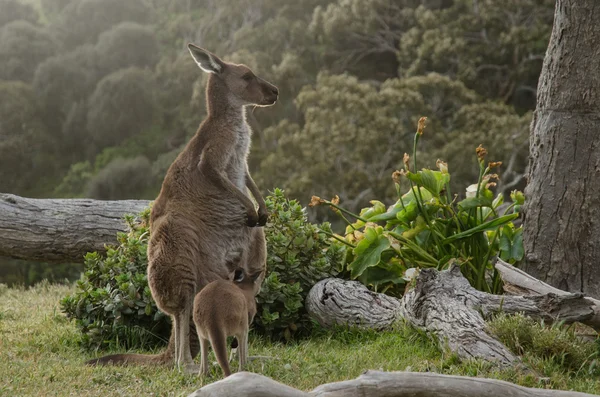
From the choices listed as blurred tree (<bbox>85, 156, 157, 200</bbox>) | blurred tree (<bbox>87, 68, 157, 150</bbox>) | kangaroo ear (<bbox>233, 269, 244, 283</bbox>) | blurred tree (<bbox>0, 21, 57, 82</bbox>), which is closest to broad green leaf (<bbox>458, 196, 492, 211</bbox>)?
kangaroo ear (<bbox>233, 269, 244, 283</bbox>)

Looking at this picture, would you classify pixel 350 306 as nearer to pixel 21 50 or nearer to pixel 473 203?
pixel 473 203

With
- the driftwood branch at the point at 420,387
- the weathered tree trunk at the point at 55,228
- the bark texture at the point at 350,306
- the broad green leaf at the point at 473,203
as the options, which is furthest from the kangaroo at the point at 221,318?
the weathered tree trunk at the point at 55,228

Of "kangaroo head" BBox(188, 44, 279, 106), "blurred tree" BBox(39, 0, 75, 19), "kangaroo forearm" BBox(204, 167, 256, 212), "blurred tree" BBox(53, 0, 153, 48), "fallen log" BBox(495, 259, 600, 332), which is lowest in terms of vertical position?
"fallen log" BBox(495, 259, 600, 332)

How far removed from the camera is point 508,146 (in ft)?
74.2

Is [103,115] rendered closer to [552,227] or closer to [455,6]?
[455,6]

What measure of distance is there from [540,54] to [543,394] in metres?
22.1

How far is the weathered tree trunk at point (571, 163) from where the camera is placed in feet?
23.2

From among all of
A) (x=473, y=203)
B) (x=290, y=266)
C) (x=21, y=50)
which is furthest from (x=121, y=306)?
(x=21, y=50)

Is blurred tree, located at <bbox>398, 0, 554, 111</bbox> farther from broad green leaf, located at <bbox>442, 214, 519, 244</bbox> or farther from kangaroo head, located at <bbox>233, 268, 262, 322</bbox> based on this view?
kangaroo head, located at <bbox>233, 268, 262, 322</bbox>

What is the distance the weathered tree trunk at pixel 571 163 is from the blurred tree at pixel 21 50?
27724 millimetres

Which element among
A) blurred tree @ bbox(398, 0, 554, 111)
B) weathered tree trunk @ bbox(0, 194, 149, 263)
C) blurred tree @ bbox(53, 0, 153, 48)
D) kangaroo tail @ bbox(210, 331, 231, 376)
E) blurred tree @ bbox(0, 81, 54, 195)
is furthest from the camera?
blurred tree @ bbox(53, 0, 153, 48)

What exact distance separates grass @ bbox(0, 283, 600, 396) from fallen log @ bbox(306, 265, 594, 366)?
13cm

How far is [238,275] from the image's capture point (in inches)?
238

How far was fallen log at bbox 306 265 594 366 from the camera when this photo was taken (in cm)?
591
